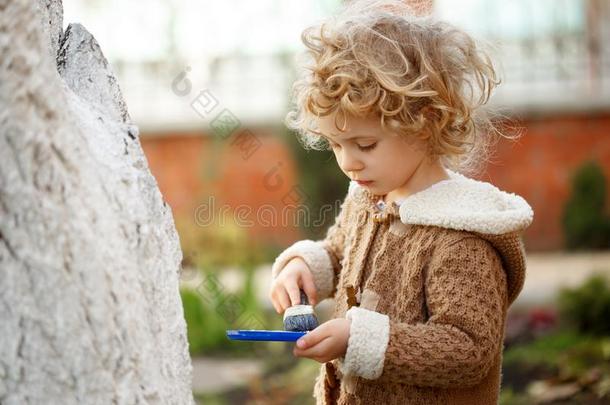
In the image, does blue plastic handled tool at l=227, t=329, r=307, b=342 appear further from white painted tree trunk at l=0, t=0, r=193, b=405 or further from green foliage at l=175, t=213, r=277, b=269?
green foliage at l=175, t=213, r=277, b=269

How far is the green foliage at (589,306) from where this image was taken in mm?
5320

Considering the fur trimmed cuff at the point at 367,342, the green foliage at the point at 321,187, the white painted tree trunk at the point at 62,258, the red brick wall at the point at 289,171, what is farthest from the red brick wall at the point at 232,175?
the white painted tree trunk at the point at 62,258

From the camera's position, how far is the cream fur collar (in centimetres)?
199

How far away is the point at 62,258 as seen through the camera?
125 centimetres

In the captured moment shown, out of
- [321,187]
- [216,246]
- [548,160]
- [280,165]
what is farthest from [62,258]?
[548,160]

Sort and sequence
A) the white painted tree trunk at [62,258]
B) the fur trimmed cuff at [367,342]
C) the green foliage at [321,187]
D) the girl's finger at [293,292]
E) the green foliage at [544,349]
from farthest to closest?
the green foliage at [321,187]
the green foliage at [544,349]
the girl's finger at [293,292]
the fur trimmed cuff at [367,342]
the white painted tree trunk at [62,258]

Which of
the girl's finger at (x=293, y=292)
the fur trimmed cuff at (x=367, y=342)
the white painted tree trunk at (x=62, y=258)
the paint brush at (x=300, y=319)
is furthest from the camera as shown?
the girl's finger at (x=293, y=292)

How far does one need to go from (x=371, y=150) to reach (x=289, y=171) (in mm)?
6328

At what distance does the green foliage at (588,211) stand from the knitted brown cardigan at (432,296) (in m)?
5.91

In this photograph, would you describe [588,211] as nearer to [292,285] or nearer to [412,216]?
[292,285]

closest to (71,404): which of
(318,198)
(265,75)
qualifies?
(318,198)

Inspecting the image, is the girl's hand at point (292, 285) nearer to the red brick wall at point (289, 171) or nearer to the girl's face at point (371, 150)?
the girl's face at point (371, 150)

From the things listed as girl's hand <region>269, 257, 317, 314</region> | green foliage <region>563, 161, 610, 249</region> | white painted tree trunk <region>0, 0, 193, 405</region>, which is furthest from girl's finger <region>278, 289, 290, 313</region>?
green foliage <region>563, 161, 610, 249</region>

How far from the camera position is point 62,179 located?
4.14 feet
